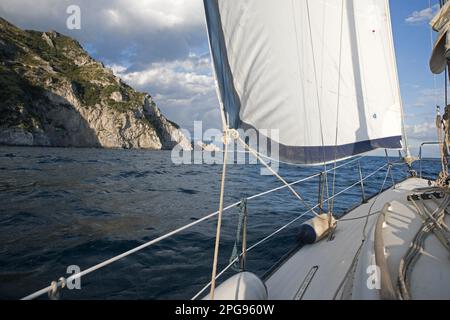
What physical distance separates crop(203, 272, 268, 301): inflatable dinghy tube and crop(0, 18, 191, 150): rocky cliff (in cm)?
7544

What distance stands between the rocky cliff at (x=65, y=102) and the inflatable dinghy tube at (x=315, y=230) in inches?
2951

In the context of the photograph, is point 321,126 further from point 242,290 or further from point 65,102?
point 65,102

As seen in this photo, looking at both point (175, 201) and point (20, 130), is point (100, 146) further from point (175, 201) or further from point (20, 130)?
point (175, 201)

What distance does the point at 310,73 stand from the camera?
3.26 m

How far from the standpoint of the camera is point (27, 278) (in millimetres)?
3881

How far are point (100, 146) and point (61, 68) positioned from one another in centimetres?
3312

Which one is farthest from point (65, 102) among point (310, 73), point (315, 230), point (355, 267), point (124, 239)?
point (355, 267)

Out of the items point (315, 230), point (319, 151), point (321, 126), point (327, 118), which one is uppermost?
point (327, 118)

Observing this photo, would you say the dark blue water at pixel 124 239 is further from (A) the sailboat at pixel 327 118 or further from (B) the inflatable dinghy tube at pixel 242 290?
(B) the inflatable dinghy tube at pixel 242 290

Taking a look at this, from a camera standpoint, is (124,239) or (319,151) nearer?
(319,151)

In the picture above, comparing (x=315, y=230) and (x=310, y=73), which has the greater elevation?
(x=310, y=73)

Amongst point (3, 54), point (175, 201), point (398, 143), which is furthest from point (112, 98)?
point (398, 143)

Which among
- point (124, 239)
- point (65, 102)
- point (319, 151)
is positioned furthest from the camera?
point (65, 102)

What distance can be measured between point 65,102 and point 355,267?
300ft
